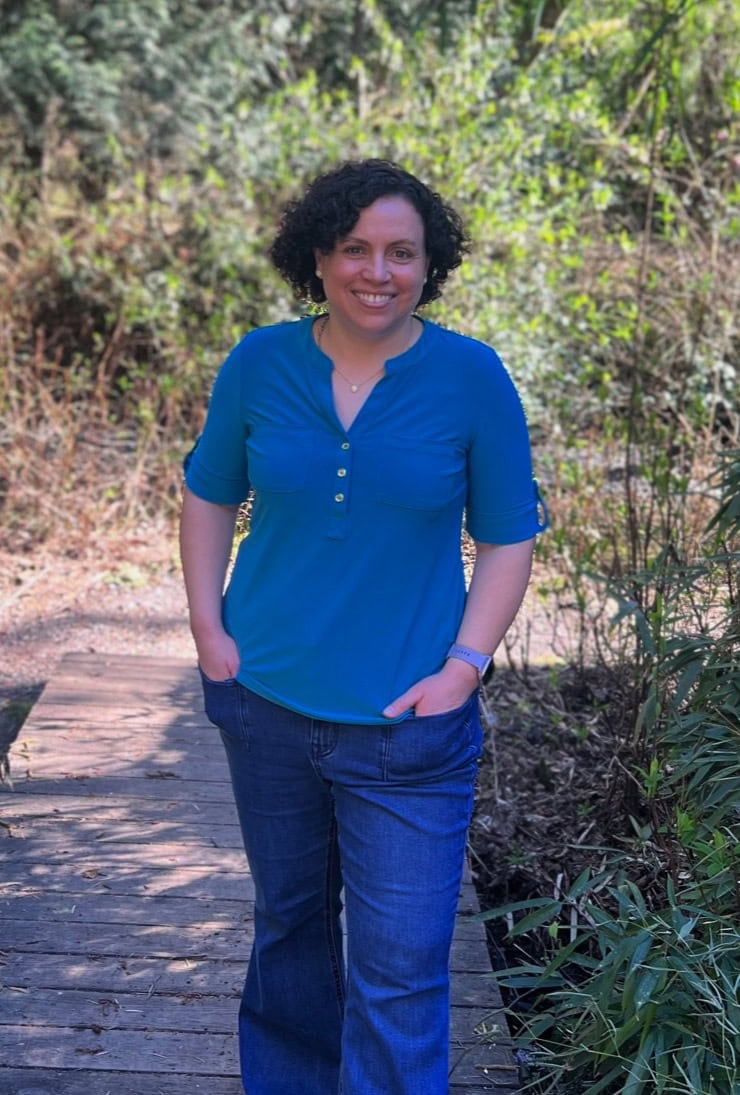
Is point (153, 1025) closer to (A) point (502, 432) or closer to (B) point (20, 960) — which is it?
(B) point (20, 960)

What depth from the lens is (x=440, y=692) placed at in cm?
214

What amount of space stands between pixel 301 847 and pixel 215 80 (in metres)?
9.92

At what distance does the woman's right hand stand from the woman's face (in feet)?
1.95

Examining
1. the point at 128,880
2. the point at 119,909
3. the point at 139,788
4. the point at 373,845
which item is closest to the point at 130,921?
the point at 119,909

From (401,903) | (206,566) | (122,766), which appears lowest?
(122,766)

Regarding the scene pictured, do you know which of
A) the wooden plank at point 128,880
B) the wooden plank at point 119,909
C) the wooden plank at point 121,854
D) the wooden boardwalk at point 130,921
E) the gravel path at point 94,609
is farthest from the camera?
the gravel path at point 94,609

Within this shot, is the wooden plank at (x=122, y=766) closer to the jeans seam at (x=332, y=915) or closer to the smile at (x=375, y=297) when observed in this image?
the jeans seam at (x=332, y=915)

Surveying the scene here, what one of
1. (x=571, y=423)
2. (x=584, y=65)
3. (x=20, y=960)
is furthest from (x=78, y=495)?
(x=584, y=65)

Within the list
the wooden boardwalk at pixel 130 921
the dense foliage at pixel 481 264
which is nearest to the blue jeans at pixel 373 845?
the wooden boardwalk at pixel 130 921

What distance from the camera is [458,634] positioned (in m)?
2.21

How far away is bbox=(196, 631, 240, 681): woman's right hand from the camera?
2283 mm

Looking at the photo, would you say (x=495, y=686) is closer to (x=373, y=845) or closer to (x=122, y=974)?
(x=122, y=974)

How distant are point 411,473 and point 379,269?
34cm

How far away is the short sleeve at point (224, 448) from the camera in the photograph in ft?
7.35
